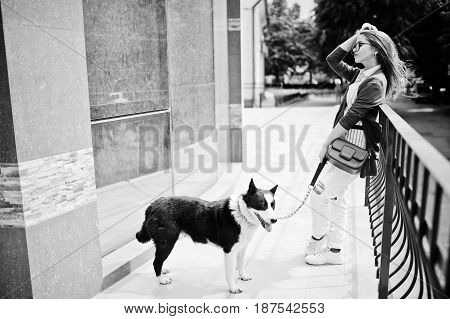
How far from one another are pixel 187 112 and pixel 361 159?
2370mm

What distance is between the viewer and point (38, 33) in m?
2.22

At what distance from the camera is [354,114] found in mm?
2840

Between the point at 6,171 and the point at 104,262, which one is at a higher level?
the point at 6,171

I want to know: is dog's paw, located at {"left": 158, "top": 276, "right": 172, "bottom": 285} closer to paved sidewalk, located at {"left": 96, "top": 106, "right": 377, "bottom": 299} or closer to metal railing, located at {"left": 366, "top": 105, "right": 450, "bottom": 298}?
paved sidewalk, located at {"left": 96, "top": 106, "right": 377, "bottom": 299}

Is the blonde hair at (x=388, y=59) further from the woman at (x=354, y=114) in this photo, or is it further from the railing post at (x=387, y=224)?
the railing post at (x=387, y=224)

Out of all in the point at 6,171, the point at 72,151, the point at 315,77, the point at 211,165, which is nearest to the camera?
the point at 6,171

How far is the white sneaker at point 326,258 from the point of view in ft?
10.7

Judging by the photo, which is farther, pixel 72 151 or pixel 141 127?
pixel 141 127

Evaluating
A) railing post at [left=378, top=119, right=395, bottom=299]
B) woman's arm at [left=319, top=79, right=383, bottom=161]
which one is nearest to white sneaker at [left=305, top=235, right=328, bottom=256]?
railing post at [left=378, top=119, right=395, bottom=299]

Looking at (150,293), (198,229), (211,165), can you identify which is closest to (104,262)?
(150,293)

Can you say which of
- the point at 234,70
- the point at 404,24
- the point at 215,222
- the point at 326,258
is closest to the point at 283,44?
the point at 404,24

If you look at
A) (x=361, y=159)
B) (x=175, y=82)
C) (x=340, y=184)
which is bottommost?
(x=340, y=184)

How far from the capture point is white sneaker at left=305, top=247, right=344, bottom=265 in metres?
3.26

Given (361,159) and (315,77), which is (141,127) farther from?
(315,77)
